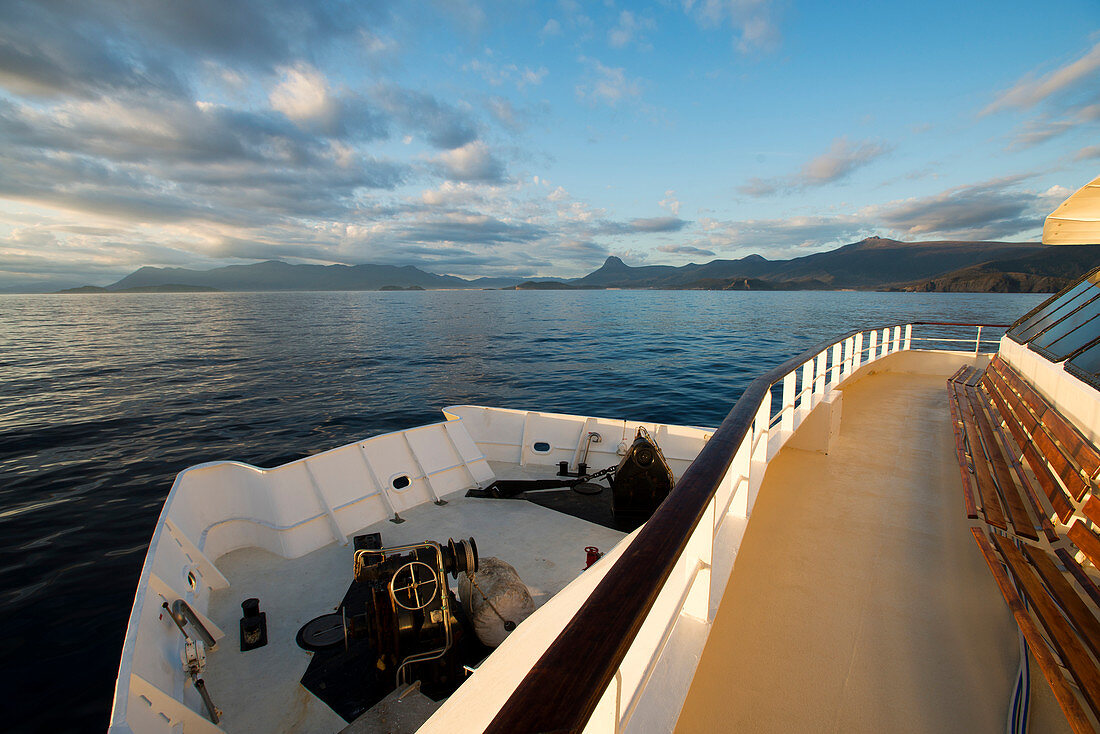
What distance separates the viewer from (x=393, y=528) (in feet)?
21.7

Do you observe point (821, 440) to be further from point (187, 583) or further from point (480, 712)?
point (187, 583)

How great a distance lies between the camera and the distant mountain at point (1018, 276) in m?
138

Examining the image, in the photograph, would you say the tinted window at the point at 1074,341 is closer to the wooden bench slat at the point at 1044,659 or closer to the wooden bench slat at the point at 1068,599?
the wooden bench slat at the point at 1068,599

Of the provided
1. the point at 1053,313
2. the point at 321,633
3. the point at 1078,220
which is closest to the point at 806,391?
the point at 1078,220

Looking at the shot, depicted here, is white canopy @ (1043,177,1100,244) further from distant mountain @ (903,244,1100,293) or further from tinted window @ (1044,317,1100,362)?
distant mountain @ (903,244,1100,293)

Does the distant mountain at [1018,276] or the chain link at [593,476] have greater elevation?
the distant mountain at [1018,276]

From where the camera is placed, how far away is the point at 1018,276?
148 m

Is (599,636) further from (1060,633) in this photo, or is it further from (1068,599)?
(1068,599)

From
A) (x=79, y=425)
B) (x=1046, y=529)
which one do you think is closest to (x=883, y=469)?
(x=1046, y=529)

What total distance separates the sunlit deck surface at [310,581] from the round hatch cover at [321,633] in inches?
3.3

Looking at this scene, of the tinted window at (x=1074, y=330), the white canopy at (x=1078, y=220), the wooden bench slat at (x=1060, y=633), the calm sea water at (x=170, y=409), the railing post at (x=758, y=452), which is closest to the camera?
the wooden bench slat at (x=1060, y=633)

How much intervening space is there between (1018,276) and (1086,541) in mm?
208454

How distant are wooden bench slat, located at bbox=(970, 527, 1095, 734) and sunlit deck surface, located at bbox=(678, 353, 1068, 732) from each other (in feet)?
0.90

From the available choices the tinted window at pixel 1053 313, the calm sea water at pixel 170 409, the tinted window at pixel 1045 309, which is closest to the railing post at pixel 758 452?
the tinted window at pixel 1053 313
